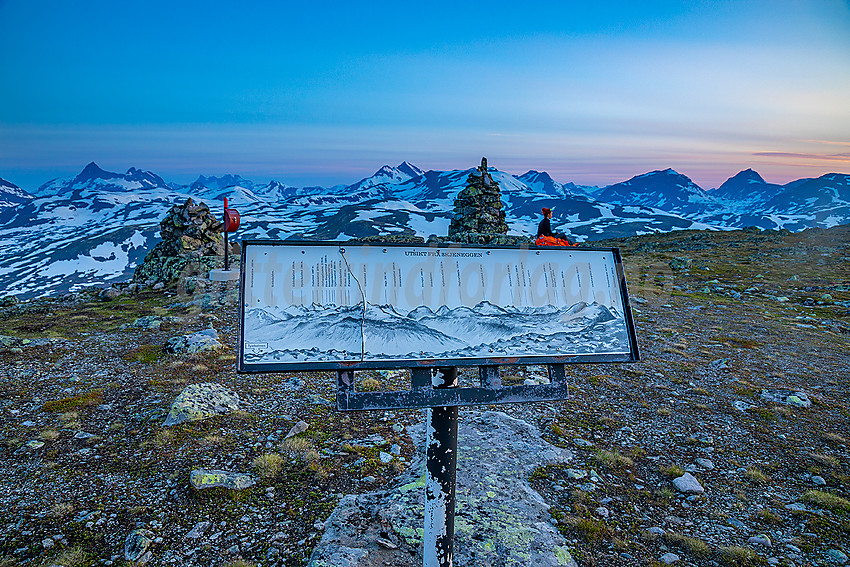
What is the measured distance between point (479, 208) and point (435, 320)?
4330 centimetres

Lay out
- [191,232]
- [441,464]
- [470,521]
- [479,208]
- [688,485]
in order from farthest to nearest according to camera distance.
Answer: [479,208]
[191,232]
[688,485]
[470,521]
[441,464]

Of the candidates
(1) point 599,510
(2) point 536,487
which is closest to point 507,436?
(2) point 536,487

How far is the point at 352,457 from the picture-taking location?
896cm

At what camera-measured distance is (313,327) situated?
189 inches

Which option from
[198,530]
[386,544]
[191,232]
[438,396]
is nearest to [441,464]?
[438,396]

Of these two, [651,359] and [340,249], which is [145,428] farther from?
[651,359]

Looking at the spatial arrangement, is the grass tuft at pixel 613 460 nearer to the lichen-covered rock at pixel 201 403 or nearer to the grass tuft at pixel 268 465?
the grass tuft at pixel 268 465

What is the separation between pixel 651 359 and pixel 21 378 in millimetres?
19638

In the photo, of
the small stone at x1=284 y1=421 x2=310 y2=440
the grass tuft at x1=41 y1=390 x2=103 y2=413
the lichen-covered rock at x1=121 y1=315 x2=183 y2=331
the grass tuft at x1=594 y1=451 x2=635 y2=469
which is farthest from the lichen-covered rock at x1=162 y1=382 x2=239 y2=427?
the lichen-covered rock at x1=121 y1=315 x2=183 y2=331

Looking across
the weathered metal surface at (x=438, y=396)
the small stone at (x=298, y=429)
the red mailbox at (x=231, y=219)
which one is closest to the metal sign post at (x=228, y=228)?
the red mailbox at (x=231, y=219)

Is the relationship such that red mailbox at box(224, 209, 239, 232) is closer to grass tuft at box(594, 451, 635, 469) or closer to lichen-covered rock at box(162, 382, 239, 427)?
lichen-covered rock at box(162, 382, 239, 427)

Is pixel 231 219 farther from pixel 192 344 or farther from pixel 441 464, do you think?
pixel 441 464

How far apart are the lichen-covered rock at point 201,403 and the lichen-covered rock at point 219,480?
101 inches

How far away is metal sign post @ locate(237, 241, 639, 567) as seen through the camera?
15.7ft
